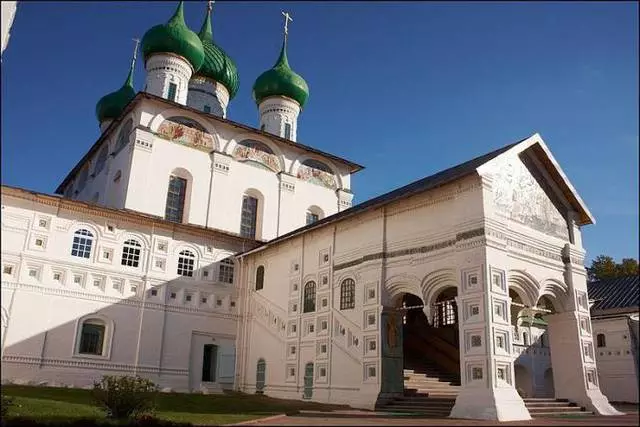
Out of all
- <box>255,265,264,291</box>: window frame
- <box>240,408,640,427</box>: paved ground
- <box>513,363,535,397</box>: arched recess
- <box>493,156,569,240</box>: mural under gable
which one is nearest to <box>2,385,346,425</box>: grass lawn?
<box>240,408,640,427</box>: paved ground

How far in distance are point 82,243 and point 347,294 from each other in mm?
9511

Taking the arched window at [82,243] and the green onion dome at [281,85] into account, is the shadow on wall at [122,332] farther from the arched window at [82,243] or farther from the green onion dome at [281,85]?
the green onion dome at [281,85]

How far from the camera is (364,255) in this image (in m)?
17.2

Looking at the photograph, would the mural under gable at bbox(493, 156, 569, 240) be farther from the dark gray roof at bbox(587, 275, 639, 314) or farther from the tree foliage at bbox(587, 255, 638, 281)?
the tree foliage at bbox(587, 255, 638, 281)

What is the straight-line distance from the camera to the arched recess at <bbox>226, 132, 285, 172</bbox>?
26.6 meters

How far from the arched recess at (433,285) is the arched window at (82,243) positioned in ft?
38.8

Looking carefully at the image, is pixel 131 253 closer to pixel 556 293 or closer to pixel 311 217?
pixel 311 217

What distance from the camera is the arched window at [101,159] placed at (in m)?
27.6

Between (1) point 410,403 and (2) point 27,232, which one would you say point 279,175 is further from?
(1) point 410,403

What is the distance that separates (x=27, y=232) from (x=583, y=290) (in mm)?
17536

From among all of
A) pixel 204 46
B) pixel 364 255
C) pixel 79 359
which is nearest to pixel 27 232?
pixel 79 359

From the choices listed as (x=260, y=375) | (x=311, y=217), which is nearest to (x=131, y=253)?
(x=260, y=375)

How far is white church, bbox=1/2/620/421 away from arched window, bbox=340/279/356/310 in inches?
2.2

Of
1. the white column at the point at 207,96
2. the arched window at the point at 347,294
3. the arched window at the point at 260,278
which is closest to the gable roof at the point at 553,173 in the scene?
the arched window at the point at 347,294
